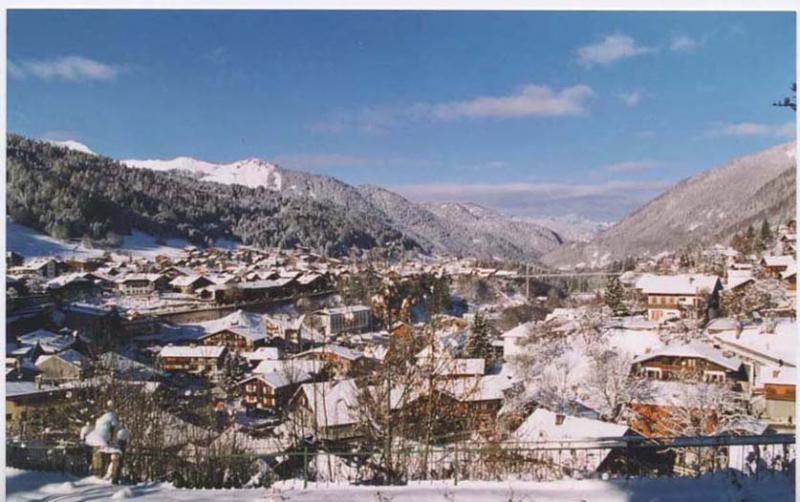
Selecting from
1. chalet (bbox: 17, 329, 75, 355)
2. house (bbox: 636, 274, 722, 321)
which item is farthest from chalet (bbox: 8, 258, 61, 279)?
house (bbox: 636, 274, 722, 321)

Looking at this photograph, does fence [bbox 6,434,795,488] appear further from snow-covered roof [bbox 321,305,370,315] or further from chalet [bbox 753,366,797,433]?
snow-covered roof [bbox 321,305,370,315]

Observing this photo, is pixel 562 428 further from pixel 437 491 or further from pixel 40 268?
pixel 40 268

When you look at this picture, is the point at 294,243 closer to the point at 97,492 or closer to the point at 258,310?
the point at 258,310

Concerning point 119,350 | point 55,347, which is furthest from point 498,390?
point 55,347

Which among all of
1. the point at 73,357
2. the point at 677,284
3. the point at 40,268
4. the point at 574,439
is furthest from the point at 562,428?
the point at 40,268

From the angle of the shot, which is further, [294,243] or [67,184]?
[294,243]

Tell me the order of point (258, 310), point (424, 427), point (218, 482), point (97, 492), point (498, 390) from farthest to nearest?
point (498, 390) < point (258, 310) < point (424, 427) < point (218, 482) < point (97, 492)
